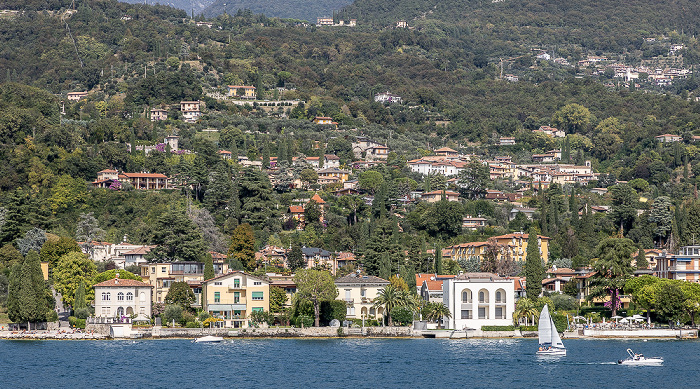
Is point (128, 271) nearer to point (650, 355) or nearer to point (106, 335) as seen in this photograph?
point (106, 335)

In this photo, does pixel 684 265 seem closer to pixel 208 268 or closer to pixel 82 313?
pixel 208 268

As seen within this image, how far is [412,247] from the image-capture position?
97062mm

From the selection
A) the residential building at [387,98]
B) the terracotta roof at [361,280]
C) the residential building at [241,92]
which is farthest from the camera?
the residential building at [387,98]

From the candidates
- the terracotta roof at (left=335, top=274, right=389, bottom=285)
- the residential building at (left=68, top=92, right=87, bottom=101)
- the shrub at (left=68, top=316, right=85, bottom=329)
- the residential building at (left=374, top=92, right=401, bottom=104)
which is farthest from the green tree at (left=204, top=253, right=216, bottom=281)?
the residential building at (left=374, top=92, right=401, bottom=104)

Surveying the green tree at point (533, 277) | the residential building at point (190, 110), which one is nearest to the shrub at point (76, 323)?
the green tree at point (533, 277)

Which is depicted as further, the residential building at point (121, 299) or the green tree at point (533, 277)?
the green tree at point (533, 277)

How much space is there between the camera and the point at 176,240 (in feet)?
304

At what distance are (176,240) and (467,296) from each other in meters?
28.6

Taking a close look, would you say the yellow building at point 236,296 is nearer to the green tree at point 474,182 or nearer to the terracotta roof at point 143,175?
the terracotta roof at point 143,175

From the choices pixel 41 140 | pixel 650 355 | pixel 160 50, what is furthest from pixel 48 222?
pixel 160 50

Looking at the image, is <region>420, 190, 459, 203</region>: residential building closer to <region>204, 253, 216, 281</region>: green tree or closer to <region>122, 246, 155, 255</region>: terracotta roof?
<region>122, 246, 155, 255</region>: terracotta roof

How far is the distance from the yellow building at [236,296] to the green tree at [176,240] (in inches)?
443

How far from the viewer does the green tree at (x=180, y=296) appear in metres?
81.6

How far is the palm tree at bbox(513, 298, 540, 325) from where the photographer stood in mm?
78375
